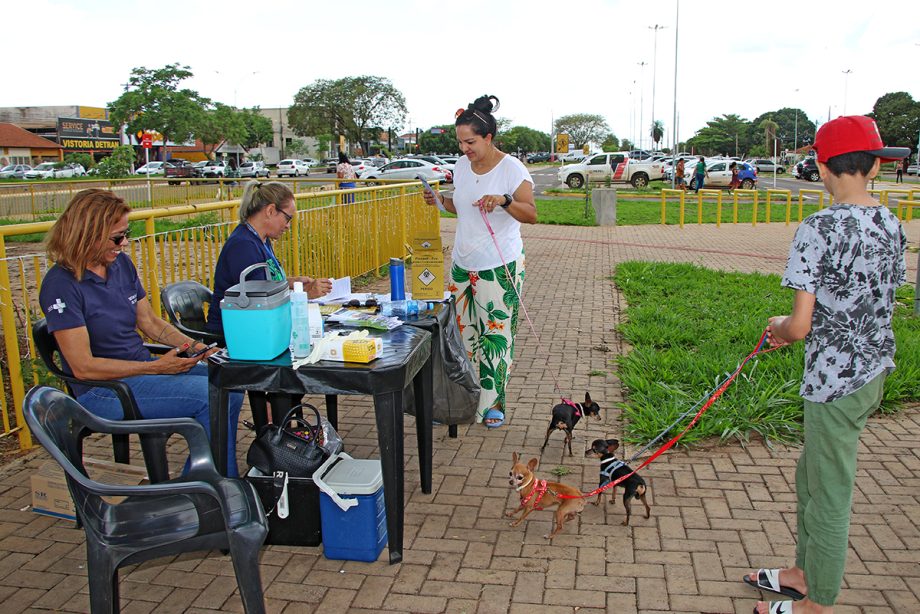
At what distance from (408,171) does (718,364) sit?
33.1 metres

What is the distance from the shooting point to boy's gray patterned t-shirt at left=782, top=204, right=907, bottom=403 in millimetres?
2635

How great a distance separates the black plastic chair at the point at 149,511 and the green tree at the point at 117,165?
85.3 ft

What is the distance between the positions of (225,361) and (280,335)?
0.26 m

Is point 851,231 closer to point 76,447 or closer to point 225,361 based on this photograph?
point 225,361

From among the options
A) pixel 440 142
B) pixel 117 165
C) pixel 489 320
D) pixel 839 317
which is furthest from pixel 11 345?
pixel 440 142

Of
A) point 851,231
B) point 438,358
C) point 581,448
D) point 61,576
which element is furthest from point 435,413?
point 851,231

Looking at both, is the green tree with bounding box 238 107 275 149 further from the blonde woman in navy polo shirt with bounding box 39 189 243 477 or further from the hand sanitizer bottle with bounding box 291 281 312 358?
the hand sanitizer bottle with bounding box 291 281 312 358

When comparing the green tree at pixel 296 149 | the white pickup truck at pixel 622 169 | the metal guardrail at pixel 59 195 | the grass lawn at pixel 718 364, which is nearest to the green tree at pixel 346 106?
the green tree at pixel 296 149

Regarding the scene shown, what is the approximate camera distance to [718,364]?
604 centimetres

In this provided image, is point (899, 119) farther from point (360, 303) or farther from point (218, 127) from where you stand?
point (360, 303)

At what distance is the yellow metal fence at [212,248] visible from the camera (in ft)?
15.0

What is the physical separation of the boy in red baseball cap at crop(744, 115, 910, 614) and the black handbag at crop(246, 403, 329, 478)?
6.64 feet

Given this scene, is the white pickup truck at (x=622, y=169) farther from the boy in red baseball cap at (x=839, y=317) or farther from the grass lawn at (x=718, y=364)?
the boy in red baseball cap at (x=839, y=317)

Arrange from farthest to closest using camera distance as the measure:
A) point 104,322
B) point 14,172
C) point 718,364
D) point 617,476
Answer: point 14,172 < point 718,364 < point 617,476 < point 104,322
